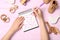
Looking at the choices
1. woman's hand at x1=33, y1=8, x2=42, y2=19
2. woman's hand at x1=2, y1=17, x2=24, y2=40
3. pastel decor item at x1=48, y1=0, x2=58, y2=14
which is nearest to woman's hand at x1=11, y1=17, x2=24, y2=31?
woman's hand at x1=2, y1=17, x2=24, y2=40

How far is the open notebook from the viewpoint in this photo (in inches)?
49.5

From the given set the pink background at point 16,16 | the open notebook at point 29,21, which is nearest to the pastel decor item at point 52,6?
the pink background at point 16,16

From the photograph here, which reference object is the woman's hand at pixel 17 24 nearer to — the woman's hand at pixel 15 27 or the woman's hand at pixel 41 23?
the woman's hand at pixel 15 27

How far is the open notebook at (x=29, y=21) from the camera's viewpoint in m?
1.26

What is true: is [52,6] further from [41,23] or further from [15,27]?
[15,27]

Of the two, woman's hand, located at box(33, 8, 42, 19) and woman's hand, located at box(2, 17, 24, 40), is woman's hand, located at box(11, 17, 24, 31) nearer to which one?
woman's hand, located at box(2, 17, 24, 40)

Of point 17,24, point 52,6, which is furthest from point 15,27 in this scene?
point 52,6

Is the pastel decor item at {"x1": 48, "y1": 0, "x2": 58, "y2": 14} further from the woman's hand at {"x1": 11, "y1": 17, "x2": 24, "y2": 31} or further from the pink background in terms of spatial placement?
the woman's hand at {"x1": 11, "y1": 17, "x2": 24, "y2": 31}

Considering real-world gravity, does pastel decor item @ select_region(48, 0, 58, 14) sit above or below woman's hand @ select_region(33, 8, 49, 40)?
above

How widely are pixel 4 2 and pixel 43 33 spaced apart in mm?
375

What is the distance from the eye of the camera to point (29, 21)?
1269 millimetres

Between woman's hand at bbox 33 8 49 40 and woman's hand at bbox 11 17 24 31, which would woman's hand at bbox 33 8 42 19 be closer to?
woman's hand at bbox 33 8 49 40

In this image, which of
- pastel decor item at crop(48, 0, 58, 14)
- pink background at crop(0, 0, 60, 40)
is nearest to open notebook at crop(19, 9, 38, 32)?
pink background at crop(0, 0, 60, 40)

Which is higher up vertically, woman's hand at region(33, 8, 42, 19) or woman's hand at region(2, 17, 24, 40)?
woman's hand at region(33, 8, 42, 19)
